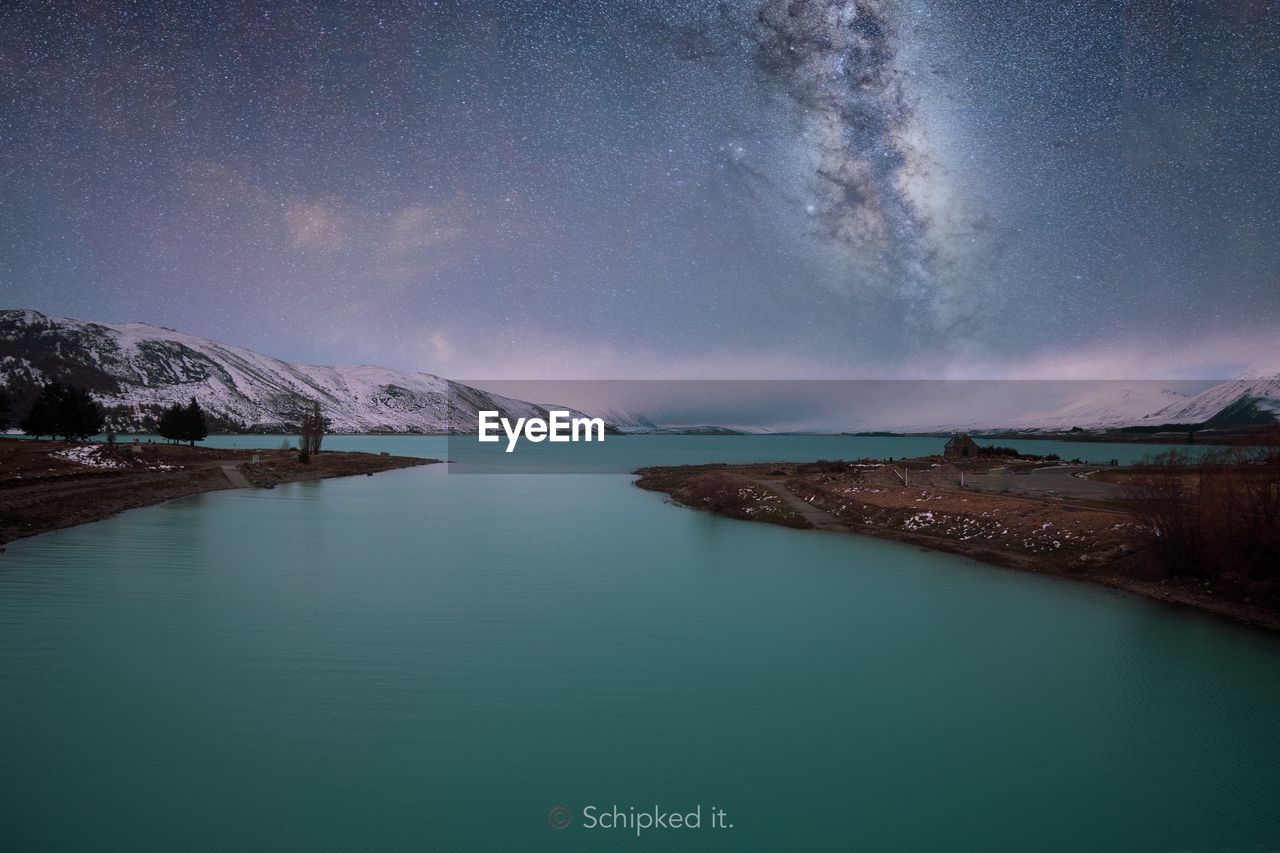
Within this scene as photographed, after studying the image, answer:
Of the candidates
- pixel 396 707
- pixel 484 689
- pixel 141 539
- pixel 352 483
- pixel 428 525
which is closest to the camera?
pixel 396 707

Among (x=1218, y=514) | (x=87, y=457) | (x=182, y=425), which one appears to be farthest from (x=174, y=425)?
(x=1218, y=514)

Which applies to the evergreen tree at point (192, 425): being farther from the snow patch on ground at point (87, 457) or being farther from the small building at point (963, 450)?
the small building at point (963, 450)

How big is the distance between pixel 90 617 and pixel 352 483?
63.5m

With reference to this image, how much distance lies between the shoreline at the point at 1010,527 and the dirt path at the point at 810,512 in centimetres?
7

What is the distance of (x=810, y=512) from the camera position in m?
47.3

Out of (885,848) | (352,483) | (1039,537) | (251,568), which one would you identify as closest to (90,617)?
(251,568)

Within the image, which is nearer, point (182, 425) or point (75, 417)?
point (75, 417)

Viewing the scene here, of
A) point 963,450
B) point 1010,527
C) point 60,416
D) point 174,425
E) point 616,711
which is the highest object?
point 60,416

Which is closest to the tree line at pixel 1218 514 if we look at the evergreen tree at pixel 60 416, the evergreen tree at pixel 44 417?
the evergreen tree at pixel 60 416

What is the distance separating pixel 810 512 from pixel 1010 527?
15.5 m

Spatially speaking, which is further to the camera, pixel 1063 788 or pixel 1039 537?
pixel 1039 537

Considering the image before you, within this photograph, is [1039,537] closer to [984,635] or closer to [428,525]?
[984,635]

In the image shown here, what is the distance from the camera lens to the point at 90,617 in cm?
2069

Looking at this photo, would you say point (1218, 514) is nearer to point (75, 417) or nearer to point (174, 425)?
point (75, 417)
